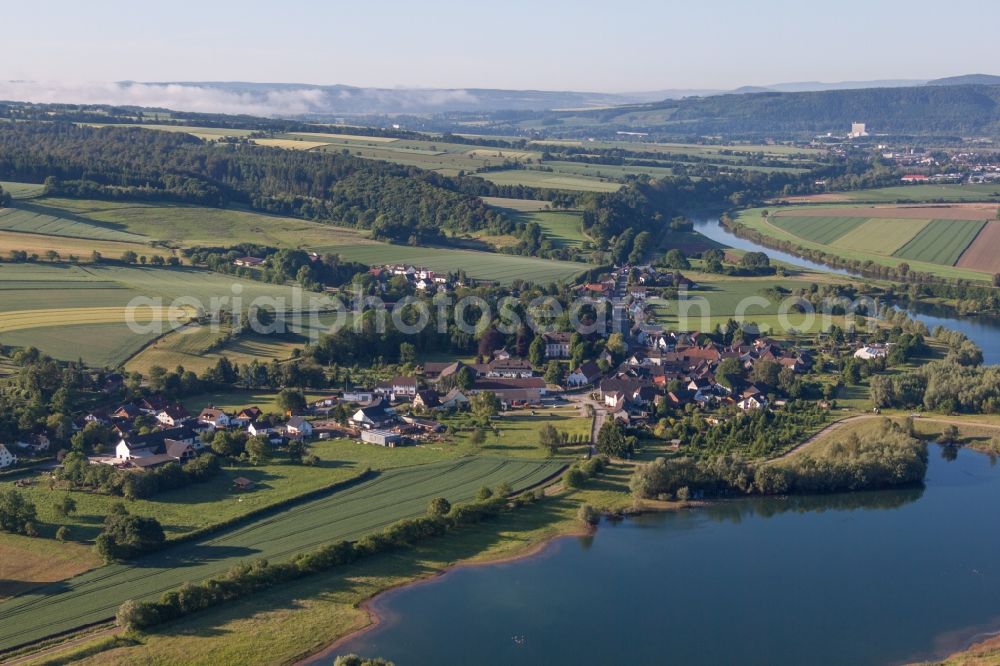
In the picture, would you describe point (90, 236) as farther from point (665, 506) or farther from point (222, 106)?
point (222, 106)

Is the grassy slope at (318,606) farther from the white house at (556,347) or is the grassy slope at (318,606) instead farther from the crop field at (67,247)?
the crop field at (67,247)

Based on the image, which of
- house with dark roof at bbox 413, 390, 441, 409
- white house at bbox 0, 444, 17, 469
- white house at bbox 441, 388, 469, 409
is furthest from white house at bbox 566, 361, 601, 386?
white house at bbox 0, 444, 17, 469

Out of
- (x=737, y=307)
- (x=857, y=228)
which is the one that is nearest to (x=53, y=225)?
(x=737, y=307)

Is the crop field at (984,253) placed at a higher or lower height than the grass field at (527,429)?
higher

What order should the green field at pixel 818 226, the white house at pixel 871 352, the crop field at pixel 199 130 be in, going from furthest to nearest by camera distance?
the crop field at pixel 199 130 → the green field at pixel 818 226 → the white house at pixel 871 352

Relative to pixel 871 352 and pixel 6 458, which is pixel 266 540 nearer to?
pixel 6 458

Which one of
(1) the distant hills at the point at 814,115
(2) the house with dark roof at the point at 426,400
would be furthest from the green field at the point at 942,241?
(1) the distant hills at the point at 814,115

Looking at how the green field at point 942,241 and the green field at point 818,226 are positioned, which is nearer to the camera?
the green field at point 942,241

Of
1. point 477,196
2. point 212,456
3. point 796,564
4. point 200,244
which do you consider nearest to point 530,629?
point 796,564
